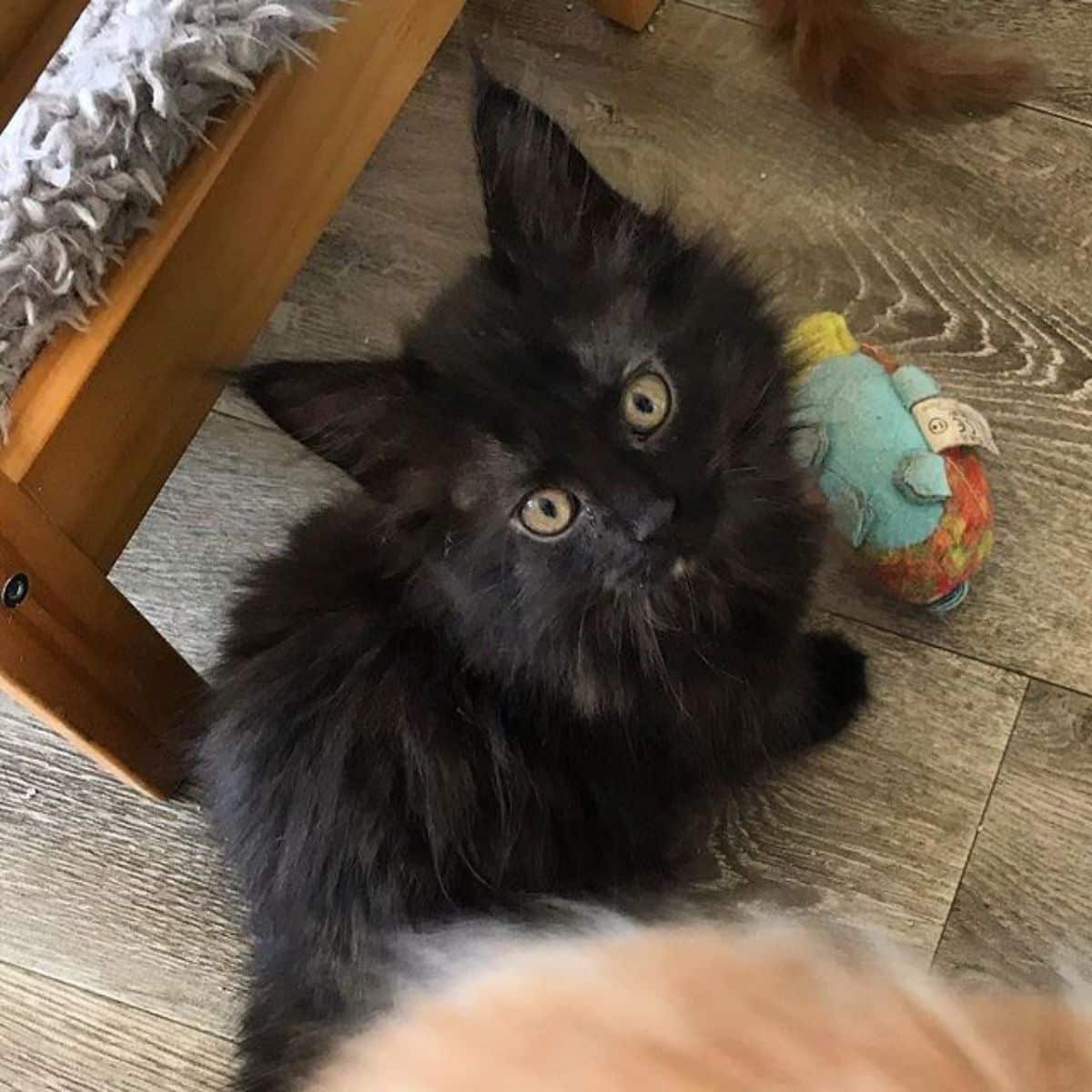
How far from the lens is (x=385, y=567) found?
87 centimetres

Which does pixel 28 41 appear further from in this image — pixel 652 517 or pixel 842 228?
pixel 842 228

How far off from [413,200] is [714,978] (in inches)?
38.3

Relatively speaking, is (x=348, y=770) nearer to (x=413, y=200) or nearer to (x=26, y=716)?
(x=26, y=716)

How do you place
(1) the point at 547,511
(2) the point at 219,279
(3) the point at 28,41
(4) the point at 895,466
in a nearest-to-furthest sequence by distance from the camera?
(3) the point at 28,41 → (1) the point at 547,511 → (2) the point at 219,279 → (4) the point at 895,466

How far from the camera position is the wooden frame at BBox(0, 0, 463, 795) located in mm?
808

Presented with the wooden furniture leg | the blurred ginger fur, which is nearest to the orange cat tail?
the wooden furniture leg

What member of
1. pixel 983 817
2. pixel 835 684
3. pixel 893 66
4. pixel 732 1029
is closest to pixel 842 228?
pixel 893 66

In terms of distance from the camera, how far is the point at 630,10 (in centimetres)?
126

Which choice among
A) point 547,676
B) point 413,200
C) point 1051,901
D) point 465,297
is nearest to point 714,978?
point 547,676

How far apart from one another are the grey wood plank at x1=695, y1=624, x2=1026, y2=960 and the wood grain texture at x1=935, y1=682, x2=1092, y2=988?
0.01 meters

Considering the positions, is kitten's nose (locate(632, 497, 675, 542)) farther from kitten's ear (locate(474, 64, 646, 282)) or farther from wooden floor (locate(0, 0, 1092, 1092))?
wooden floor (locate(0, 0, 1092, 1092))

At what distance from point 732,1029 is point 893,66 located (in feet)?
3.35

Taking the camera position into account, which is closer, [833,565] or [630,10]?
[833,565]

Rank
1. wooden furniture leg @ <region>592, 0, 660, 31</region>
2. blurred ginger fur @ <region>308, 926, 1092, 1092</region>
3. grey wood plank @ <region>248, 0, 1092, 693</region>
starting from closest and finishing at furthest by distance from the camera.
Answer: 1. blurred ginger fur @ <region>308, 926, 1092, 1092</region>
2. grey wood plank @ <region>248, 0, 1092, 693</region>
3. wooden furniture leg @ <region>592, 0, 660, 31</region>
